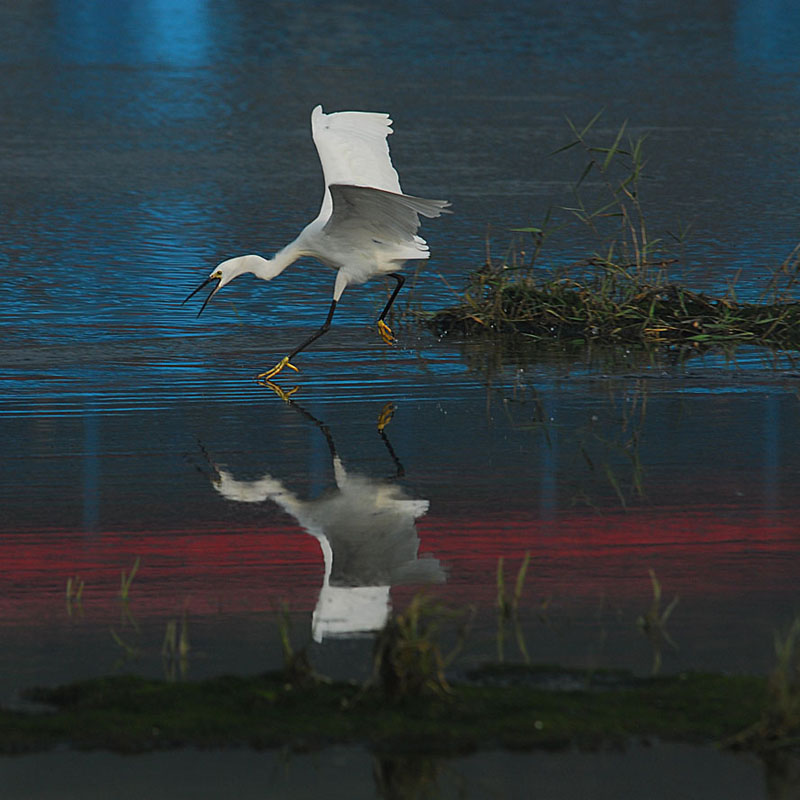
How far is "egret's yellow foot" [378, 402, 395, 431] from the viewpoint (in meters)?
8.56

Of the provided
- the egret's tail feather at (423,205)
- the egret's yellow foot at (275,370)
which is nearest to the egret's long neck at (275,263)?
the egret's yellow foot at (275,370)

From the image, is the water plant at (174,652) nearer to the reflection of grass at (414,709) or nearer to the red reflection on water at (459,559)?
the reflection of grass at (414,709)

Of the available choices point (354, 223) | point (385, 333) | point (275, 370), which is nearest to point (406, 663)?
point (275, 370)

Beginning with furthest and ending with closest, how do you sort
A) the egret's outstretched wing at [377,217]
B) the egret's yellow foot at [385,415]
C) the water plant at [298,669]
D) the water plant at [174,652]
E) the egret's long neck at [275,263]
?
1. the egret's long neck at [275,263]
2. the egret's outstretched wing at [377,217]
3. the egret's yellow foot at [385,415]
4. the water plant at [174,652]
5. the water plant at [298,669]

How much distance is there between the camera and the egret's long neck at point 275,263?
10.6 m

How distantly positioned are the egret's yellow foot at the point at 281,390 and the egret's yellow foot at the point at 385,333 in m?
1.15

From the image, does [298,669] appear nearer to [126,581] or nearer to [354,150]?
[126,581]

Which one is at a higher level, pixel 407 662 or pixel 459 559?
pixel 407 662

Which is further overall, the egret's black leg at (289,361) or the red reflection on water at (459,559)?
the egret's black leg at (289,361)

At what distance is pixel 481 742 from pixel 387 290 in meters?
7.99

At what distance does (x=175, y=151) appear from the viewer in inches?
799

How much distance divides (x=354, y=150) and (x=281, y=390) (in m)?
2.47

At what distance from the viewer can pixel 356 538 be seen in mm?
6551

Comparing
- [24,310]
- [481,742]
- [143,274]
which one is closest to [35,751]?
[481,742]
